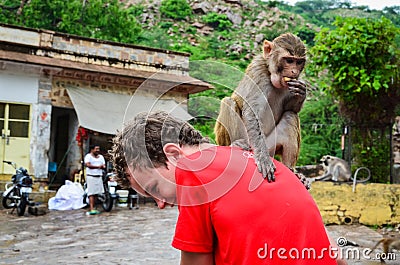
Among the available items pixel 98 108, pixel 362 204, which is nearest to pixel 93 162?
pixel 98 108

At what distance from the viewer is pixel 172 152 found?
1697 millimetres

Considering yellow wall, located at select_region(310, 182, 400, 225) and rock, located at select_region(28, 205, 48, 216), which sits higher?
yellow wall, located at select_region(310, 182, 400, 225)

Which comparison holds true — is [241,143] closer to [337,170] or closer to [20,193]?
[337,170]

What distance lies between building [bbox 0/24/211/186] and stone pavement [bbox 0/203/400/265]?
2.32m

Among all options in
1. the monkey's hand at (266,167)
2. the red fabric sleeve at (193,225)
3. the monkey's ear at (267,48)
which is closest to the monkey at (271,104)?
the monkey's ear at (267,48)

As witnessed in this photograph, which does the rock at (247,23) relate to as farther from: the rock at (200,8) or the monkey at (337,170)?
the monkey at (337,170)

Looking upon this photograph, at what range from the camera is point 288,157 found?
2752mm

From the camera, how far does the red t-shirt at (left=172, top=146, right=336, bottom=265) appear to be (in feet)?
5.16

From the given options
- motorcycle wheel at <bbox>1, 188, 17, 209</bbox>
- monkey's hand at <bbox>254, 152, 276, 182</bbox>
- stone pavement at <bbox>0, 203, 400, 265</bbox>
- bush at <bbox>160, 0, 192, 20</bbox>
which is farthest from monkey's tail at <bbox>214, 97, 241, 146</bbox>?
bush at <bbox>160, 0, 192, 20</bbox>

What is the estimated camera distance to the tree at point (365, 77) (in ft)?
32.7

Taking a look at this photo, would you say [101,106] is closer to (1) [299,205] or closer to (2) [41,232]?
(2) [41,232]

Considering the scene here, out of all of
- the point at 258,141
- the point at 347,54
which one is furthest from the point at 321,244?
the point at 347,54

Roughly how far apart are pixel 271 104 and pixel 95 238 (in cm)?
547

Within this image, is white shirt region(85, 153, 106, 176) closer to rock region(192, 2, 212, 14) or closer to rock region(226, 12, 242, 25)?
rock region(226, 12, 242, 25)
